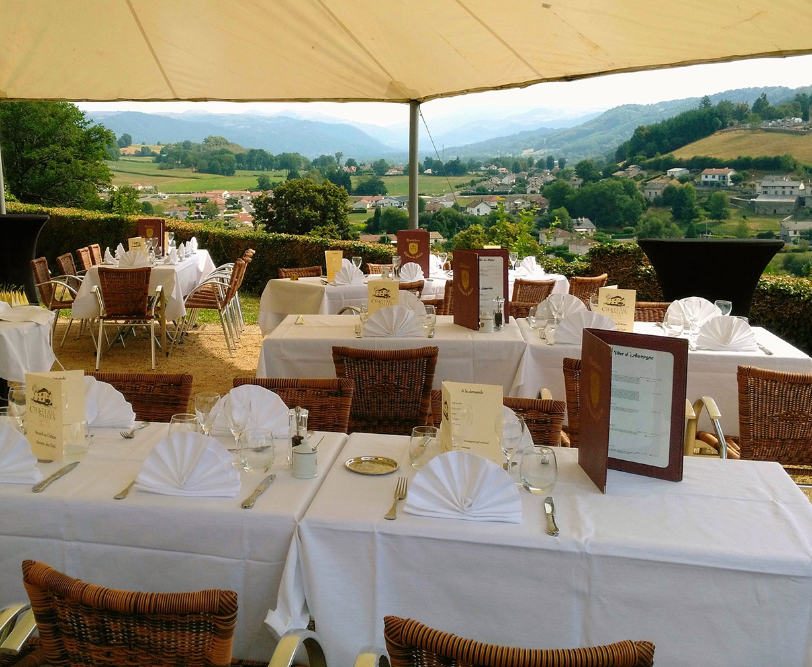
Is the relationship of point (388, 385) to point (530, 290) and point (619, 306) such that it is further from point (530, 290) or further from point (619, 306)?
point (530, 290)

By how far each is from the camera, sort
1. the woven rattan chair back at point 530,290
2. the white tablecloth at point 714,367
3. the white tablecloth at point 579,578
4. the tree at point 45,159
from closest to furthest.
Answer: the white tablecloth at point 579,578 → the white tablecloth at point 714,367 → the woven rattan chair back at point 530,290 → the tree at point 45,159

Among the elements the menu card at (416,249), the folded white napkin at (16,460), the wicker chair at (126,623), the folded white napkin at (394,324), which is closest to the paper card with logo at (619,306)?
the folded white napkin at (394,324)

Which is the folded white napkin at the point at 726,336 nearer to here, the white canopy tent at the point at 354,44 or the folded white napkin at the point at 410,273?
the white canopy tent at the point at 354,44

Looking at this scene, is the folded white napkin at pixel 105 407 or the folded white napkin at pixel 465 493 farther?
the folded white napkin at pixel 105 407

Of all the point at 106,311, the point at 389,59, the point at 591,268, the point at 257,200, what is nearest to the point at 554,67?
the point at 389,59

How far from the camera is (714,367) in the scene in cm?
421

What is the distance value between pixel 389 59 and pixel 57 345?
4.69 m

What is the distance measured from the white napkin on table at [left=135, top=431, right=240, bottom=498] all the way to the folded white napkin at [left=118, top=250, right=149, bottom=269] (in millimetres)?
6469

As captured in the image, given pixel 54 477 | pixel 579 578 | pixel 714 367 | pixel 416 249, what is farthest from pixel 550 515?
pixel 416 249

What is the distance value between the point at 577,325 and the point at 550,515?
2.54 m

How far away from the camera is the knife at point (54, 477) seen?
2230 mm

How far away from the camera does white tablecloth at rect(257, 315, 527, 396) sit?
4547 mm

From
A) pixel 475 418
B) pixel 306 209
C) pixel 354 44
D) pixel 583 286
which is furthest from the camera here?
pixel 306 209

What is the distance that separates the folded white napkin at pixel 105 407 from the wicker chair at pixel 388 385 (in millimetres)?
1128
